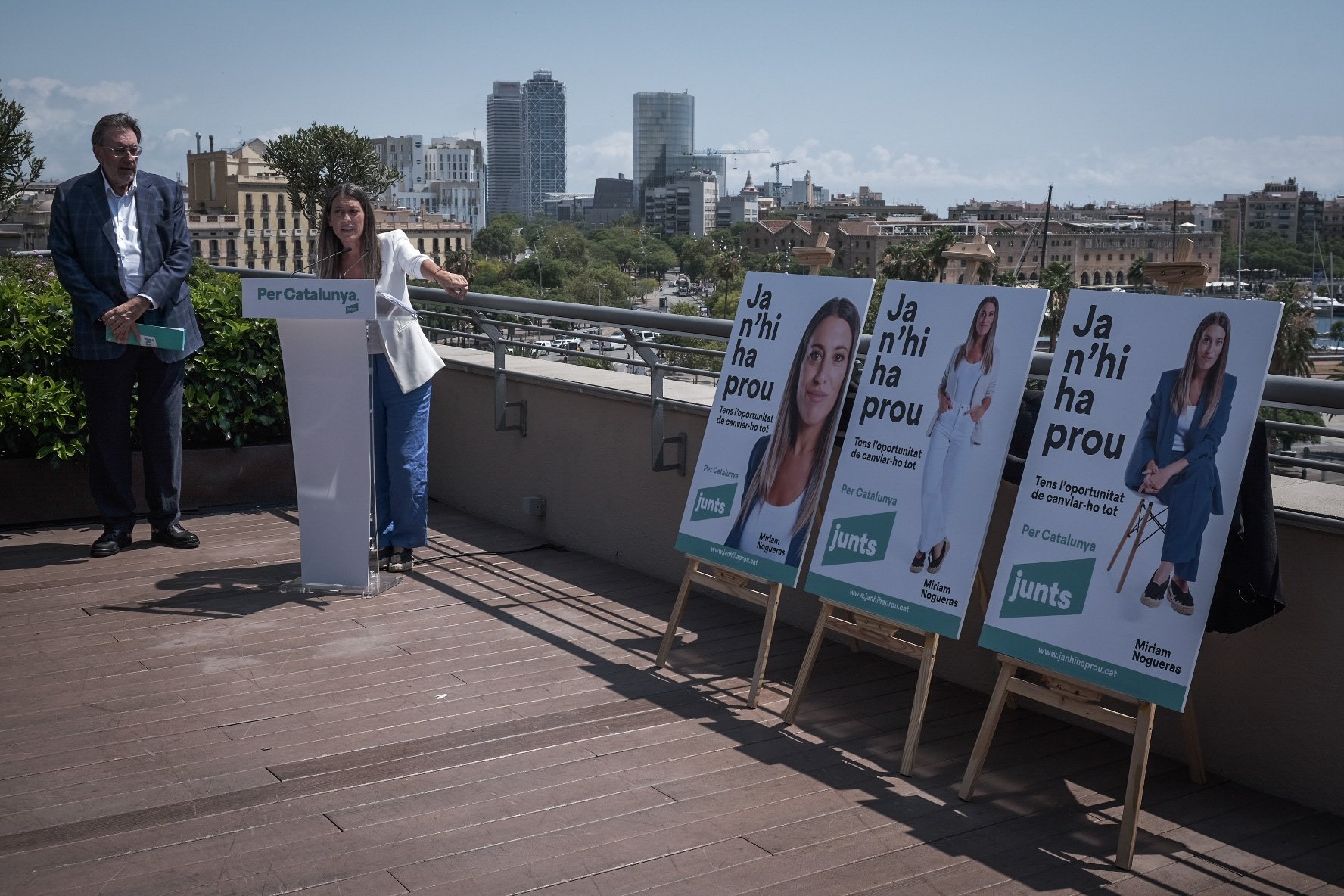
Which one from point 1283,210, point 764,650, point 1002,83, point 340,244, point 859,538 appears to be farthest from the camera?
point 1002,83

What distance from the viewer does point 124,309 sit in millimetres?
5094

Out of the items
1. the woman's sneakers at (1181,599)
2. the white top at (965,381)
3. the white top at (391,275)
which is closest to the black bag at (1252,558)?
the woman's sneakers at (1181,599)

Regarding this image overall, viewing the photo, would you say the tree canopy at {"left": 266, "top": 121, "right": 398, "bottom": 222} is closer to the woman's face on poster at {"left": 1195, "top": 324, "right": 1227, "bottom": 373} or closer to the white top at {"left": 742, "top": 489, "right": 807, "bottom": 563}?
the white top at {"left": 742, "top": 489, "right": 807, "bottom": 563}

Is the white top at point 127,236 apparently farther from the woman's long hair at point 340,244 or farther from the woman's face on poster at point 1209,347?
the woman's face on poster at point 1209,347

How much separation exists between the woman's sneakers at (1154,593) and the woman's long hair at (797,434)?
1155 mm

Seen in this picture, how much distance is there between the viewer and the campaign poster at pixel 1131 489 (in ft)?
9.14

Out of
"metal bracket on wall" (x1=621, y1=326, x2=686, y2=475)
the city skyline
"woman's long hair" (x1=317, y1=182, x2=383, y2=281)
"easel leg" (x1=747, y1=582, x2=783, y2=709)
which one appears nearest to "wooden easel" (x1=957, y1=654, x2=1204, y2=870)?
"easel leg" (x1=747, y1=582, x2=783, y2=709)

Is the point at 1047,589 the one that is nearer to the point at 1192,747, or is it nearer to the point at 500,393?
the point at 1192,747

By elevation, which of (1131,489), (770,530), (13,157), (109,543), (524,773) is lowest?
(524,773)

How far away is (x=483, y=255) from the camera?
11744cm

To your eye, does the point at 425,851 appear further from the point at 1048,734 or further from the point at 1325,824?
the point at 1325,824

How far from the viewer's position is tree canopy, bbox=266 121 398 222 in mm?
53906

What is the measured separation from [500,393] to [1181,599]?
12.6ft

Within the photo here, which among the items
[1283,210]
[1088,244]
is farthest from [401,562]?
[1283,210]
